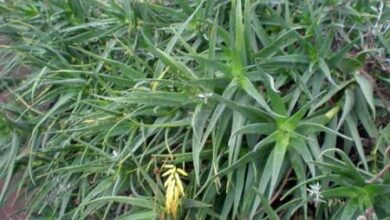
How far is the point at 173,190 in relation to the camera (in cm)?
190

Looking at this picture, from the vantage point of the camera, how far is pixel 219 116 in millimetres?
1899

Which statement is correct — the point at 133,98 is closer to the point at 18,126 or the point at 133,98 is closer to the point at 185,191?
the point at 185,191

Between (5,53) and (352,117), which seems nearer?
(352,117)


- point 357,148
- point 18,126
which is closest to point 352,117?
point 357,148

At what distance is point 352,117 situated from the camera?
1.89 meters

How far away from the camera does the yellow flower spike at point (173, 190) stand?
190cm

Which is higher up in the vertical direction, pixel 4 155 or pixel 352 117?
pixel 352 117

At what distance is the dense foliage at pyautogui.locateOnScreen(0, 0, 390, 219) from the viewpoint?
1840 millimetres

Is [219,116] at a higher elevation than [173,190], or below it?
higher

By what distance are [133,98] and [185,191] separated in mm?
260

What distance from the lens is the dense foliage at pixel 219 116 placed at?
184 centimetres

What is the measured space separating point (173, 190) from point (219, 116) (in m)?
0.20

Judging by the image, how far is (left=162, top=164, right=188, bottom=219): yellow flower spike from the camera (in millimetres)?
1901

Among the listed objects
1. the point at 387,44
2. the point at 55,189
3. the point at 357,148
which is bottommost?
the point at 55,189
